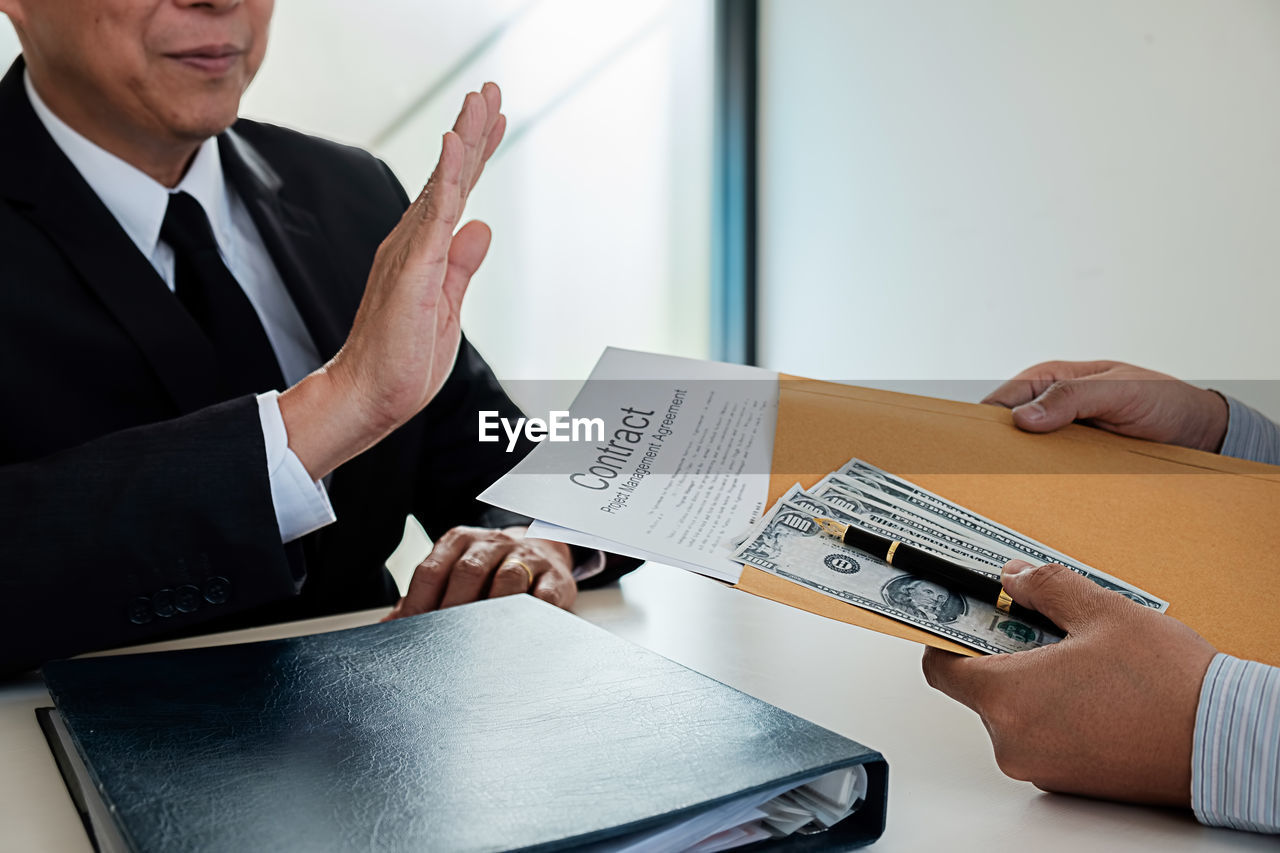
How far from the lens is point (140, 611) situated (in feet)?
2.60

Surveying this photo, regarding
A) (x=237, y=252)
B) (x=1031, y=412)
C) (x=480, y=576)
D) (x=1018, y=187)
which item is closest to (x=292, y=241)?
(x=237, y=252)

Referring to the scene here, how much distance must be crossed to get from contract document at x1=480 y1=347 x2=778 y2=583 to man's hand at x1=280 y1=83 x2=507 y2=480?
174mm

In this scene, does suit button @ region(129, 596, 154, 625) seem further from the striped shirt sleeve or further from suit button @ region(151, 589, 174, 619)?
the striped shirt sleeve

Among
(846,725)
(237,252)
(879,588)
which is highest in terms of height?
(237,252)

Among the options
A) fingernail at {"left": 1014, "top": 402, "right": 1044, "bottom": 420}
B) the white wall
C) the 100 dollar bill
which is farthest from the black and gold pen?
the white wall

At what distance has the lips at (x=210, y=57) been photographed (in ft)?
3.65

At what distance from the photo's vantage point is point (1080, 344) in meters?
2.15

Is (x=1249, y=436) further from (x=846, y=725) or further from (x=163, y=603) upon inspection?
(x=163, y=603)

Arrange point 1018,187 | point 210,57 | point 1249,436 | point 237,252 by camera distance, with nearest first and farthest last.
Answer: point 1249,436
point 210,57
point 237,252
point 1018,187

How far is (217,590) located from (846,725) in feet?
1.62

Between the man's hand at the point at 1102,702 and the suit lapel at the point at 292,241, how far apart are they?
37.4 inches

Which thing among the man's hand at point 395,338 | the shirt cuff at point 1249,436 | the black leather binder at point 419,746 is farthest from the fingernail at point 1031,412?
the man's hand at point 395,338

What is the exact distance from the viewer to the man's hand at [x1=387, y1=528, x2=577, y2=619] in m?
0.93

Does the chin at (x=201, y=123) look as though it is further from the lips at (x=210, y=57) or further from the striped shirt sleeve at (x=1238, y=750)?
the striped shirt sleeve at (x=1238, y=750)
